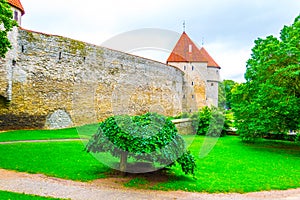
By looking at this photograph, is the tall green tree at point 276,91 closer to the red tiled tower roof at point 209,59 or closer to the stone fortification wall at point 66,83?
the stone fortification wall at point 66,83

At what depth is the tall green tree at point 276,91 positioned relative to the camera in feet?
41.7

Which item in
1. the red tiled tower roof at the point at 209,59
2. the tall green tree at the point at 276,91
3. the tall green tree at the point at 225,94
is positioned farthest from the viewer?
the red tiled tower roof at the point at 209,59

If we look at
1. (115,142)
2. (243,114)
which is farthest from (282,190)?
(243,114)

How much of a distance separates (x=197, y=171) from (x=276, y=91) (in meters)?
6.60

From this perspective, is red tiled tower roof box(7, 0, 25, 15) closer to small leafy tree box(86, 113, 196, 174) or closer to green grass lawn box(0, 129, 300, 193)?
green grass lawn box(0, 129, 300, 193)

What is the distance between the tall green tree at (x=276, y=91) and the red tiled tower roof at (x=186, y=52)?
59.1 ft

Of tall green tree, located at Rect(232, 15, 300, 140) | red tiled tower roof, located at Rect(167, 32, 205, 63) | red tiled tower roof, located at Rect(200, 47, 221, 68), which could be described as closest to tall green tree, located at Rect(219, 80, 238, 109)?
red tiled tower roof, located at Rect(200, 47, 221, 68)

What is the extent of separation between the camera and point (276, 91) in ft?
42.6

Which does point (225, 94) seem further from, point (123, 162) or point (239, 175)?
point (123, 162)

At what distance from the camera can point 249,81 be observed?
52.3 ft

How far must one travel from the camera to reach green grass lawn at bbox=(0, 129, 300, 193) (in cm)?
712

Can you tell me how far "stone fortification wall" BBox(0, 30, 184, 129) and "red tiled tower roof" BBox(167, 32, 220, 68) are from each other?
9299 mm

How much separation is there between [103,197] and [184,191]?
6.14ft

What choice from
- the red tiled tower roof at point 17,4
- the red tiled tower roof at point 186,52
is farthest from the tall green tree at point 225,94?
the red tiled tower roof at point 17,4
